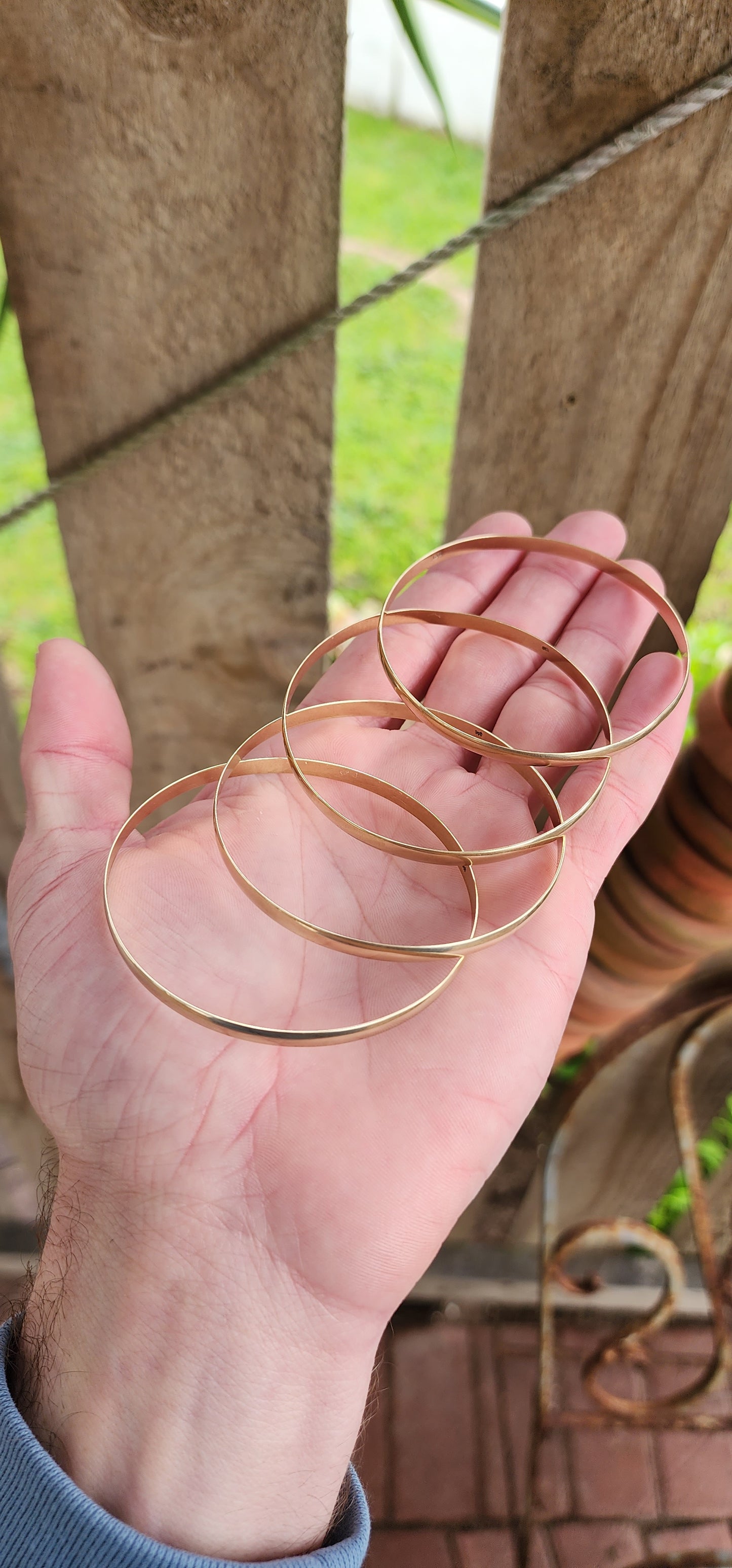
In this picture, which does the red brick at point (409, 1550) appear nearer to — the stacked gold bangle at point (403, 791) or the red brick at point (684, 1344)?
the red brick at point (684, 1344)

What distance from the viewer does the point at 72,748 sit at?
933 mm

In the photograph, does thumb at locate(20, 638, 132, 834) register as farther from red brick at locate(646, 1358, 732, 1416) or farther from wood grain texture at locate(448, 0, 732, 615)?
red brick at locate(646, 1358, 732, 1416)

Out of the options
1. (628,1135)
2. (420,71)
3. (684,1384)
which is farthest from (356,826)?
(420,71)

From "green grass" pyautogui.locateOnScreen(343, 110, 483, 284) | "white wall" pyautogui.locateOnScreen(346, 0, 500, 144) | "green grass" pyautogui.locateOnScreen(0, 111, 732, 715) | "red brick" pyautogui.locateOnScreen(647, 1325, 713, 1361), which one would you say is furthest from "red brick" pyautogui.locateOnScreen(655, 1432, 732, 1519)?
"white wall" pyautogui.locateOnScreen(346, 0, 500, 144)

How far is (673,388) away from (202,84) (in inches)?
20.1

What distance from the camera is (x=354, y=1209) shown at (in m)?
0.80

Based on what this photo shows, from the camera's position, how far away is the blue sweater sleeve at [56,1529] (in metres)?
0.75

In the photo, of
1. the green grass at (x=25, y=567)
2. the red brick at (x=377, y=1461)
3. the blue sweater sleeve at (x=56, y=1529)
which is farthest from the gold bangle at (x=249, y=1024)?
the green grass at (x=25, y=567)

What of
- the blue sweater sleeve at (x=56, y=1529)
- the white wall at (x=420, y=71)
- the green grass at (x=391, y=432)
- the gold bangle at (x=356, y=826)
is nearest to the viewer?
the blue sweater sleeve at (x=56, y=1529)

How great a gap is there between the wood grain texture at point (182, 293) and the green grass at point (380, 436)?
1174mm

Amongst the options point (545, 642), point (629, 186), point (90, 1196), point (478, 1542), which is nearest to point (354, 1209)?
point (90, 1196)

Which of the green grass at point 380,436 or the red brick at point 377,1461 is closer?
the red brick at point 377,1461

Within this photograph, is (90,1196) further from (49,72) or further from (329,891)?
(49,72)

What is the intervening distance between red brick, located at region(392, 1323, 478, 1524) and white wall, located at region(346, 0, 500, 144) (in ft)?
13.4
